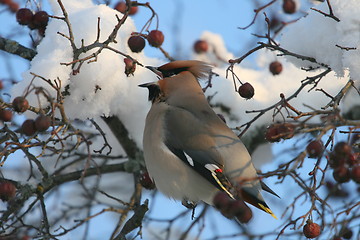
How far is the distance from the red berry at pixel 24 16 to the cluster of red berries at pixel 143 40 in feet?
2.05

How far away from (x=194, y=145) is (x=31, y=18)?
1.25 m

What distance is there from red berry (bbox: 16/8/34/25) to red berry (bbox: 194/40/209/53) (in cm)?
240

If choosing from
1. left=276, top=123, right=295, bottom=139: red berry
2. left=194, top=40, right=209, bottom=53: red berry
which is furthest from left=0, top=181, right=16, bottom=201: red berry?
left=194, top=40, right=209, bottom=53: red berry

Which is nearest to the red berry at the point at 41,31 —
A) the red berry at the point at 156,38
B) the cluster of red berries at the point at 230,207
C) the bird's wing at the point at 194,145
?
the red berry at the point at 156,38

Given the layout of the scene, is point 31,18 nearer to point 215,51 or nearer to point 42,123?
point 42,123

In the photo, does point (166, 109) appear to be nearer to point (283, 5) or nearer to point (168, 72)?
point (168, 72)

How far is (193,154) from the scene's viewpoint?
333 centimetres

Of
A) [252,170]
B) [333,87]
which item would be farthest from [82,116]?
[333,87]

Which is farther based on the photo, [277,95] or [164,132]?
[277,95]

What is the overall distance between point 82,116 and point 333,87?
1.99 metres

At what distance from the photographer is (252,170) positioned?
3373 mm

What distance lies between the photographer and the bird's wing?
3205 mm

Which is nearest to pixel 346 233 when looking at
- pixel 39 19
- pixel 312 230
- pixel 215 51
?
pixel 312 230

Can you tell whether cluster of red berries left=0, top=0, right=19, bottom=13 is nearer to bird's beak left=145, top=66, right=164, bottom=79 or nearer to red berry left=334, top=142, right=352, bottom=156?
bird's beak left=145, top=66, right=164, bottom=79
